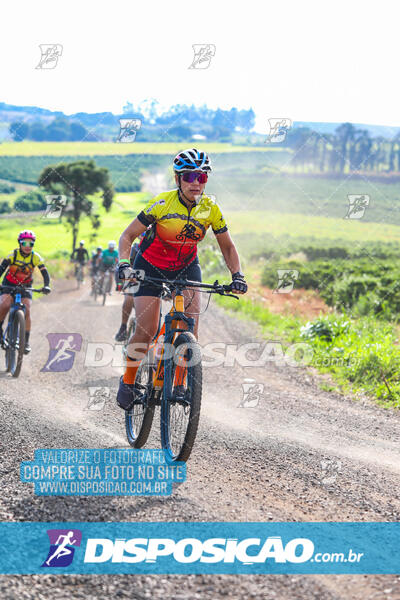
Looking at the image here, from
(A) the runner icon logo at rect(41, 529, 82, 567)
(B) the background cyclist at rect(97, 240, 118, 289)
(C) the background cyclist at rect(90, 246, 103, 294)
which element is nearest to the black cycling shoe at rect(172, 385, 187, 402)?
(A) the runner icon logo at rect(41, 529, 82, 567)

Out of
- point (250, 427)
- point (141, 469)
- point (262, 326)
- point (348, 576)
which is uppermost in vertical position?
point (348, 576)

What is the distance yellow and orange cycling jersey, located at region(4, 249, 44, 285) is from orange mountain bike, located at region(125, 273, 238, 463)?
20.1 ft

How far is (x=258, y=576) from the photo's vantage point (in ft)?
12.3

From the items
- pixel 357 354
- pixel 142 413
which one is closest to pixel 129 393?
pixel 142 413

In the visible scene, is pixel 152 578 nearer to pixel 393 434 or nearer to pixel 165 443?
pixel 165 443

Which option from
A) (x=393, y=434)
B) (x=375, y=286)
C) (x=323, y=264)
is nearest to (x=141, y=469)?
(x=393, y=434)

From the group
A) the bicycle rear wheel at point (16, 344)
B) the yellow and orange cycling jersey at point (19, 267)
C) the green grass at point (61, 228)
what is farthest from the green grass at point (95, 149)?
the bicycle rear wheel at point (16, 344)

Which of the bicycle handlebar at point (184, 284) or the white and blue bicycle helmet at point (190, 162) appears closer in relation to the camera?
the bicycle handlebar at point (184, 284)

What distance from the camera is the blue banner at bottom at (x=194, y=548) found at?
152 inches

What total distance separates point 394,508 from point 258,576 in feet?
6.00

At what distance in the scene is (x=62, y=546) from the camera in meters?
4.01

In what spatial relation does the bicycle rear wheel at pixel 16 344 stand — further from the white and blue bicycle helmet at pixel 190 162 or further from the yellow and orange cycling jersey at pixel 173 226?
the white and blue bicycle helmet at pixel 190 162

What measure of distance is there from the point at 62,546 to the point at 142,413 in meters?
2.33

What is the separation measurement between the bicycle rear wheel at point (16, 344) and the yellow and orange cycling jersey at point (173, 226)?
5795 mm
